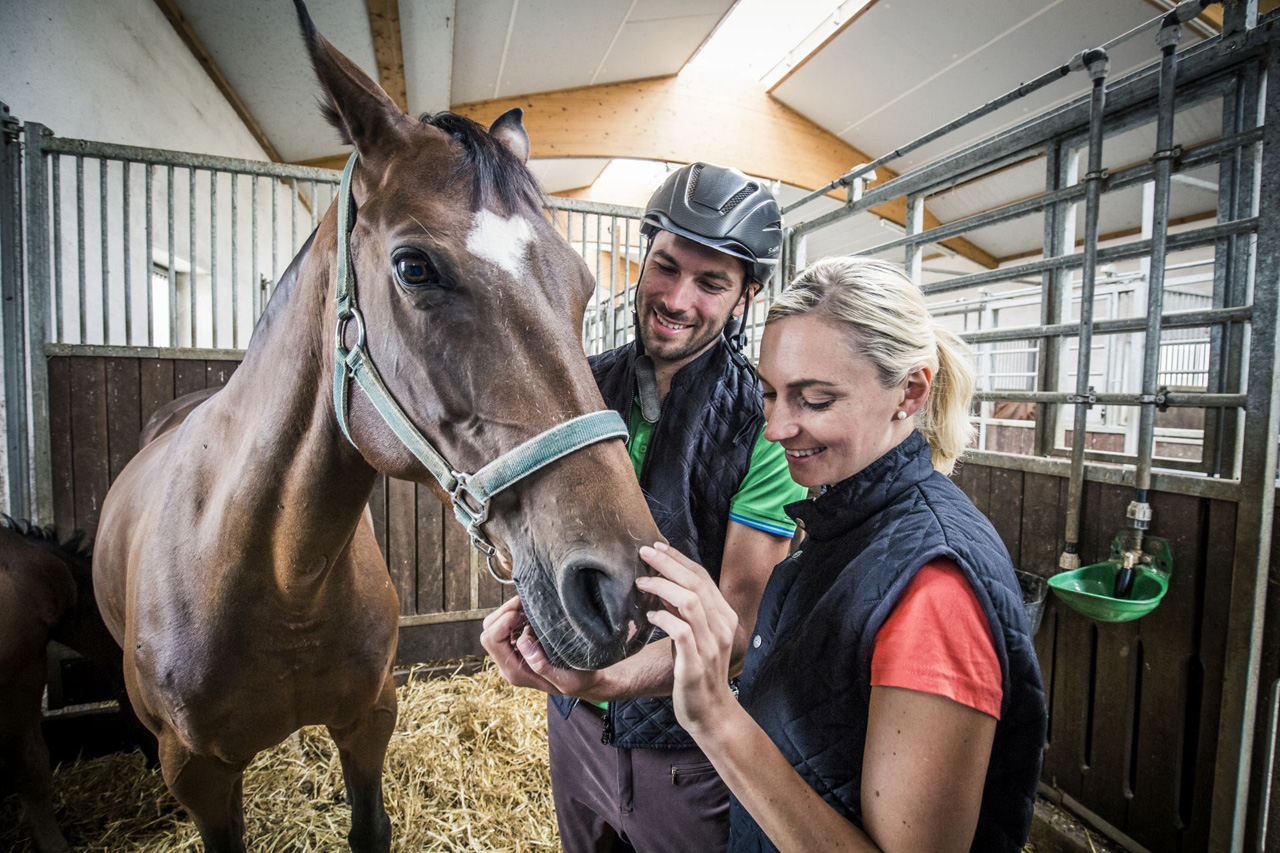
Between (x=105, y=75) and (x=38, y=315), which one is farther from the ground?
(x=105, y=75)

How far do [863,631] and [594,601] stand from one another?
1.19 feet

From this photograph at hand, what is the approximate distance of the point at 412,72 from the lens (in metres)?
4.90

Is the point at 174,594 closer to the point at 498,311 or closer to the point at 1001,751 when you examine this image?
the point at 498,311

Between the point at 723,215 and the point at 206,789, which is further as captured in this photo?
the point at 206,789

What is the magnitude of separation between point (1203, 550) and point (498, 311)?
6.94ft

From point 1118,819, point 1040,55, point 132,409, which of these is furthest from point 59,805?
point 1040,55

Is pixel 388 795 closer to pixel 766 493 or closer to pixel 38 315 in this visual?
pixel 766 493

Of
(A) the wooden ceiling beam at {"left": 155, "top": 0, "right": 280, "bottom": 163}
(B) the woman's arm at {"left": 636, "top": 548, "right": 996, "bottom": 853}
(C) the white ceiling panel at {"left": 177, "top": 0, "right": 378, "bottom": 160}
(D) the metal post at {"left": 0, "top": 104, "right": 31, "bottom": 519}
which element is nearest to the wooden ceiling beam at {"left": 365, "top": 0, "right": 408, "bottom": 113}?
(C) the white ceiling panel at {"left": 177, "top": 0, "right": 378, "bottom": 160}

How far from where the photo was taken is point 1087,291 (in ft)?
6.34

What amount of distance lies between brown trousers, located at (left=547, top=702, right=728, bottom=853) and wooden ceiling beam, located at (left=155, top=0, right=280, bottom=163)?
5.12 metres

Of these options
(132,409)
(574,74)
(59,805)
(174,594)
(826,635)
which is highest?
(574,74)

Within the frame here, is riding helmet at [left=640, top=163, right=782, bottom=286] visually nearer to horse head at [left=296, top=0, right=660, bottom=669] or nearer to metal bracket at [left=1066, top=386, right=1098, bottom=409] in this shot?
horse head at [left=296, top=0, right=660, bottom=669]

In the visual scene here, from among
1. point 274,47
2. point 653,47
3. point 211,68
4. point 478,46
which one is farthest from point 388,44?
point 653,47

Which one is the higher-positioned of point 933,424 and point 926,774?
point 933,424
